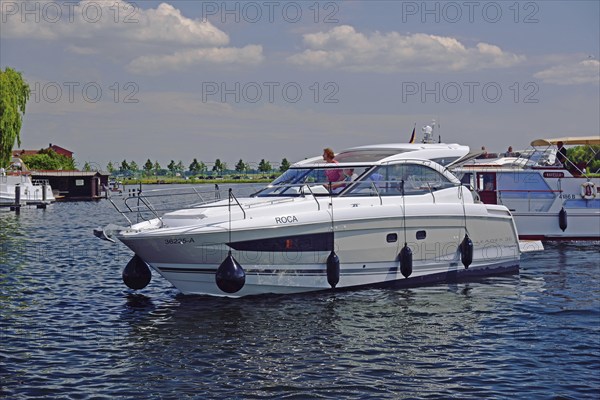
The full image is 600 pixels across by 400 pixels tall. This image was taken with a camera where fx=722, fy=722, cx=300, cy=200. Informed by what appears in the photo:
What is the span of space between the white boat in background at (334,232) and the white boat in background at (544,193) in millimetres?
9205

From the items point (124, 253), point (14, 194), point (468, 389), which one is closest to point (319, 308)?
point (468, 389)

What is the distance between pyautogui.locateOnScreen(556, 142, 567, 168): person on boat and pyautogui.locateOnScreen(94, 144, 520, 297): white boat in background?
458 inches

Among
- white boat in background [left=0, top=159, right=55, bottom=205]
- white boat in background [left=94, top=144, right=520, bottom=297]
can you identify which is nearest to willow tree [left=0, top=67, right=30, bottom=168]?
white boat in background [left=0, top=159, right=55, bottom=205]

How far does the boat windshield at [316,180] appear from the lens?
54.7 feet

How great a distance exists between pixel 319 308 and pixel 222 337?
263 cm

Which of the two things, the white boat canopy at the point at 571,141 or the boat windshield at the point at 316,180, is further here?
the white boat canopy at the point at 571,141

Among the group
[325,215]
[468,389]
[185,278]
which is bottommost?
[468,389]

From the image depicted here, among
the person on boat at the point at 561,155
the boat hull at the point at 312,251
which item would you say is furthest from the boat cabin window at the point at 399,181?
the person on boat at the point at 561,155

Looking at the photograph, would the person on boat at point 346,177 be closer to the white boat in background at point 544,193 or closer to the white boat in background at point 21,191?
the white boat in background at point 544,193

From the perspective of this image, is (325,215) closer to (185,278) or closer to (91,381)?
(185,278)

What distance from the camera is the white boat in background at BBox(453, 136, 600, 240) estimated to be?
2758 centimetres

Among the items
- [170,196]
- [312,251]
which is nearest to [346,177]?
[312,251]

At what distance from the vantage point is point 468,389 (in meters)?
10.1

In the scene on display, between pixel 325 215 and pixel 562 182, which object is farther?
pixel 562 182
